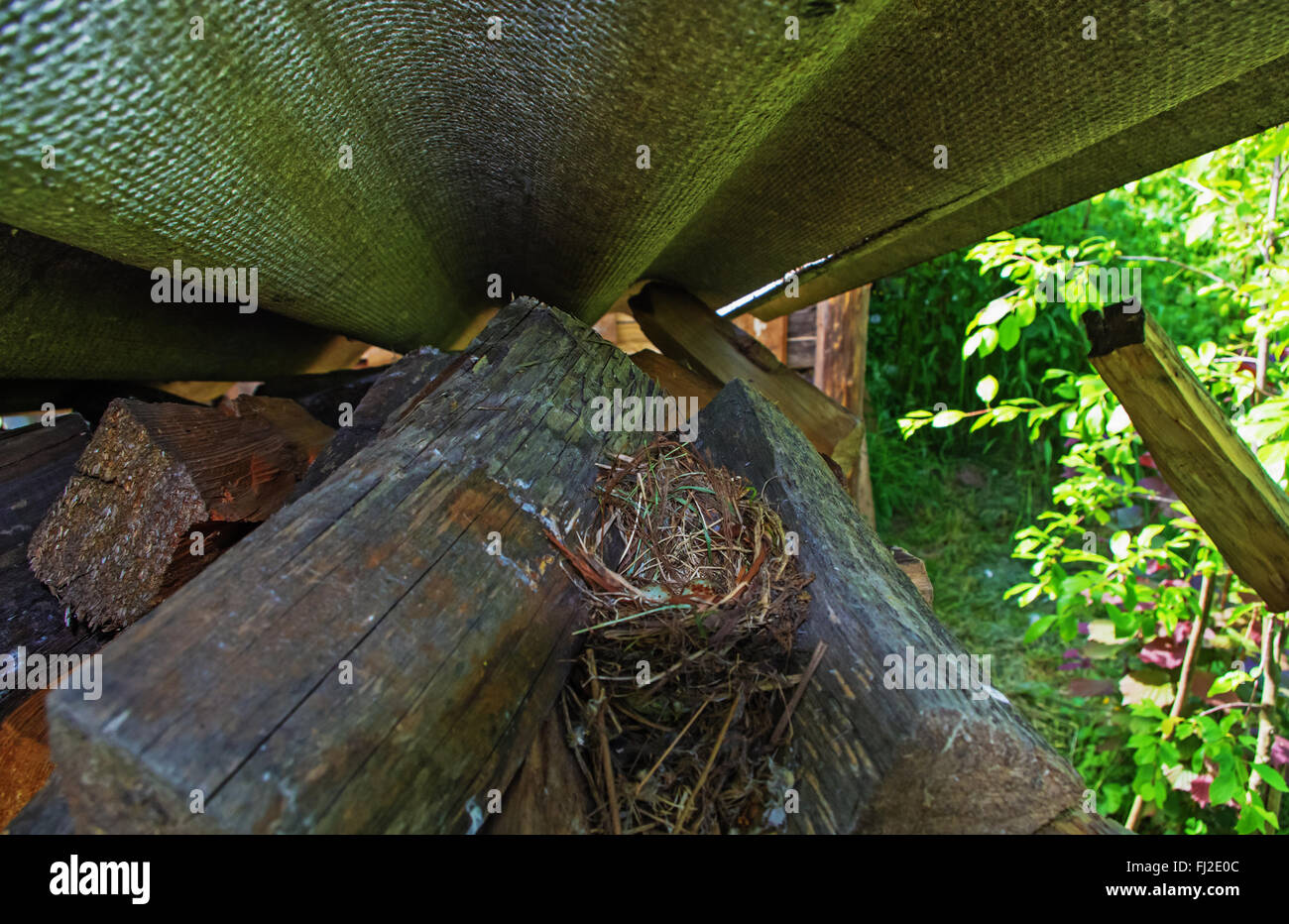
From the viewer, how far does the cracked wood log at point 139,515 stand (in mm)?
1427

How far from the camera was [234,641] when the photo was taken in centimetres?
87

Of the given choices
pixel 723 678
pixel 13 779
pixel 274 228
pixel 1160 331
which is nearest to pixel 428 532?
pixel 723 678

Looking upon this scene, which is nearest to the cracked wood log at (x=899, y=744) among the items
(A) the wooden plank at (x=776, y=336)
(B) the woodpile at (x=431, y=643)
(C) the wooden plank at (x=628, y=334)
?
(B) the woodpile at (x=431, y=643)

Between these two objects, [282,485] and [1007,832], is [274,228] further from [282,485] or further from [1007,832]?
[1007,832]

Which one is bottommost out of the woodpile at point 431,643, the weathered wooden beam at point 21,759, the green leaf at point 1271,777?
the green leaf at point 1271,777

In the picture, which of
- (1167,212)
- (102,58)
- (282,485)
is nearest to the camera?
(102,58)

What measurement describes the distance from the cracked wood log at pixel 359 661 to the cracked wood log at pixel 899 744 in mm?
400

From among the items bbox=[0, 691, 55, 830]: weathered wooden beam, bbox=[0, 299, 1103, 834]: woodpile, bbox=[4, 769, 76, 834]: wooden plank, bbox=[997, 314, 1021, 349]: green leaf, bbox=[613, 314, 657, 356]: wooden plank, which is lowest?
bbox=[0, 691, 55, 830]: weathered wooden beam

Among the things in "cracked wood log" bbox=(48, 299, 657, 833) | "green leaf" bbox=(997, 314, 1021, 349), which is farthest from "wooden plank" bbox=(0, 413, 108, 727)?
"green leaf" bbox=(997, 314, 1021, 349)

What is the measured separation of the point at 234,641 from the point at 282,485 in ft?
3.16

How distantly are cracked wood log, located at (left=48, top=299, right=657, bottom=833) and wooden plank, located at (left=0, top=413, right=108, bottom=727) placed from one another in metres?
0.75

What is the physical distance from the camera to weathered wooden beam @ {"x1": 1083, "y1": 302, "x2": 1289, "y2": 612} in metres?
2.04

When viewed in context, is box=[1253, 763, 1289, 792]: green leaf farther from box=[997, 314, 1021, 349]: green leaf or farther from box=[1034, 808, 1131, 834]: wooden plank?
box=[1034, 808, 1131, 834]: wooden plank

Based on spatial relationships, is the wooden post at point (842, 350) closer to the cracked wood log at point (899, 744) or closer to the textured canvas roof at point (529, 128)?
the textured canvas roof at point (529, 128)
